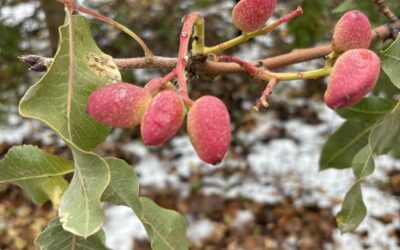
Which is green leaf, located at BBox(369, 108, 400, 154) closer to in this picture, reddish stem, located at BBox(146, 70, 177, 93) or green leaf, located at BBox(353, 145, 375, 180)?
green leaf, located at BBox(353, 145, 375, 180)

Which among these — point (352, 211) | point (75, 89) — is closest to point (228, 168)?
point (352, 211)

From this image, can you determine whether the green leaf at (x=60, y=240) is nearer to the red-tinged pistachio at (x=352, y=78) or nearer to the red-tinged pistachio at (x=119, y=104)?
the red-tinged pistachio at (x=119, y=104)

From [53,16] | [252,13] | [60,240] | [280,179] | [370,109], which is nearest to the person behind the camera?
[252,13]

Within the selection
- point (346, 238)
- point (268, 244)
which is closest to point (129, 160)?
point (268, 244)

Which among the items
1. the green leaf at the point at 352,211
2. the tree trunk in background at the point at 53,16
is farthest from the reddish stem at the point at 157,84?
the tree trunk in background at the point at 53,16

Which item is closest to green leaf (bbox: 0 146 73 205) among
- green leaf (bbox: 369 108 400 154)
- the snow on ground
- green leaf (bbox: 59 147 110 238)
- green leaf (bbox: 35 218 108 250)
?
green leaf (bbox: 35 218 108 250)

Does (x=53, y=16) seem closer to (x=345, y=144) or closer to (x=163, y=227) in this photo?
(x=345, y=144)
